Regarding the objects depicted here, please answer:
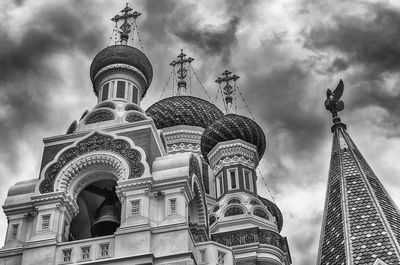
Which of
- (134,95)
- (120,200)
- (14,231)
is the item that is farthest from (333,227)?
(134,95)

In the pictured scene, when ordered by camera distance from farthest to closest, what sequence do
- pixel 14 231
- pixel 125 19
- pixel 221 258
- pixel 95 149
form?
pixel 125 19, pixel 95 149, pixel 14 231, pixel 221 258

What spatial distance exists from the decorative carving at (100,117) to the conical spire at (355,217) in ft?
13.4

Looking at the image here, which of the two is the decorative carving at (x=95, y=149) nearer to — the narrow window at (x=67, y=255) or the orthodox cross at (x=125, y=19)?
the narrow window at (x=67, y=255)

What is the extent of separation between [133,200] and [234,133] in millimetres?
7424

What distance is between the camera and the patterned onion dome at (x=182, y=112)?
22938 millimetres

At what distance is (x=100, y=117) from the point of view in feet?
47.0

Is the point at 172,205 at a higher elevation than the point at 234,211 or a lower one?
lower

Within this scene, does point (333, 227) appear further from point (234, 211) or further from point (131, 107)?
point (234, 211)

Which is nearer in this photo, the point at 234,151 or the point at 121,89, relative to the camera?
the point at 121,89

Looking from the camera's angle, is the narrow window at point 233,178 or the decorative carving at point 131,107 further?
the narrow window at point 233,178

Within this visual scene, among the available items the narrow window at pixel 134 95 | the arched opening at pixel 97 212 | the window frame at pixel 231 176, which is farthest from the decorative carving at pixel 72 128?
the window frame at pixel 231 176

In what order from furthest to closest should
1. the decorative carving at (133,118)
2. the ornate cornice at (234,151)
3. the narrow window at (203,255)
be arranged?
1. the ornate cornice at (234,151)
2. the decorative carving at (133,118)
3. the narrow window at (203,255)

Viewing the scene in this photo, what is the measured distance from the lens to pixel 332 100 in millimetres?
14000

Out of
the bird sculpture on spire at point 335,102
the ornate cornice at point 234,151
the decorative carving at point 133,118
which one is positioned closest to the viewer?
the bird sculpture on spire at point 335,102
